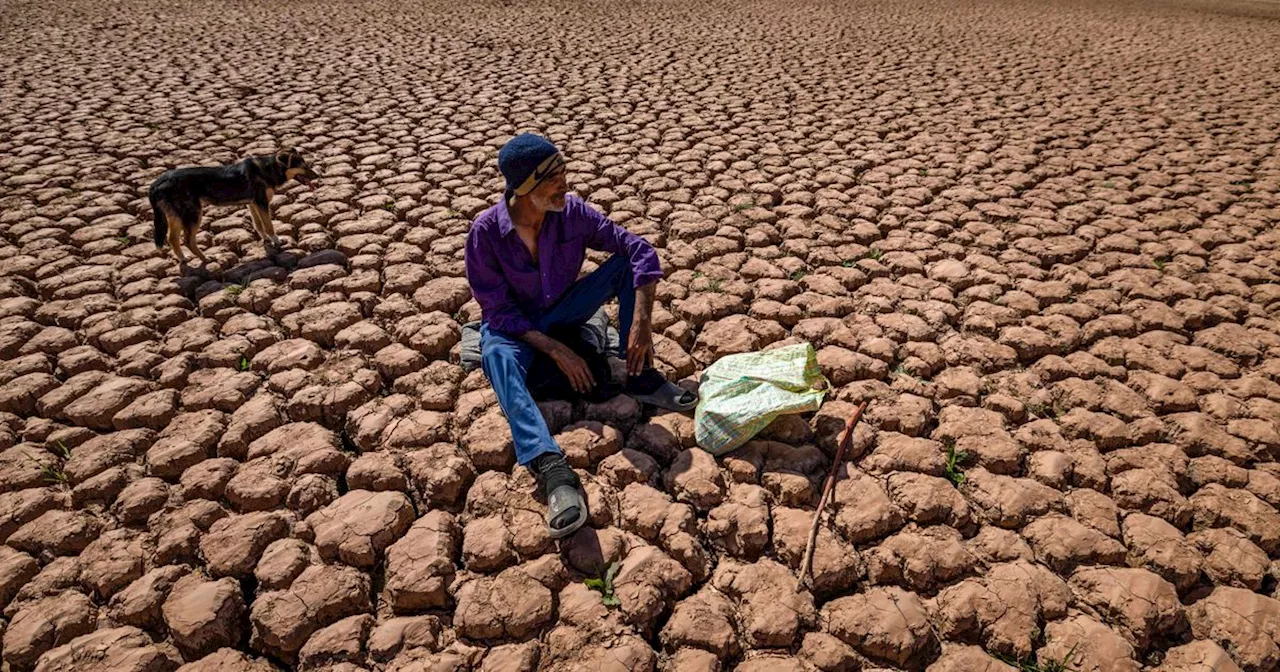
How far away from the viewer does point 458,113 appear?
5734mm

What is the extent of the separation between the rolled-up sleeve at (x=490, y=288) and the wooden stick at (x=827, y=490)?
3.55 ft

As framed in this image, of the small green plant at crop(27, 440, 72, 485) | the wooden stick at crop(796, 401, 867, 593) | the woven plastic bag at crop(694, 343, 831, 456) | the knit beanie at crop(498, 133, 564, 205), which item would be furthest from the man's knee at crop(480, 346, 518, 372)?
the small green plant at crop(27, 440, 72, 485)

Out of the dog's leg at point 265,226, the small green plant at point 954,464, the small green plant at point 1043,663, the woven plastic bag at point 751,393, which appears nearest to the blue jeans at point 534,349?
the woven plastic bag at point 751,393

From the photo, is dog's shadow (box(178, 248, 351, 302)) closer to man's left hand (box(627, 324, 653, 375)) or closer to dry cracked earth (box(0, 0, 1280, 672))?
dry cracked earth (box(0, 0, 1280, 672))

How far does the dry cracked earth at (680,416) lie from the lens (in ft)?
5.68

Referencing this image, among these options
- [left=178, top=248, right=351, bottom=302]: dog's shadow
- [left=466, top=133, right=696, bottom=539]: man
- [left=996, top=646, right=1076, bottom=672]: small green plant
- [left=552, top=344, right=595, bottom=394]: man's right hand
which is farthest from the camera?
[left=178, top=248, right=351, bottom=302]: dog's shadow

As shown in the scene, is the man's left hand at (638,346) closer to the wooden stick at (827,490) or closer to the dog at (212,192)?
the wooden stick at (827,490)

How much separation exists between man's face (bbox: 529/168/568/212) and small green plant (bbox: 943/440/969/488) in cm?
151

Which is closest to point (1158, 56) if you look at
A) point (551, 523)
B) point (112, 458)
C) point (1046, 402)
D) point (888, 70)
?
point (888, 70)

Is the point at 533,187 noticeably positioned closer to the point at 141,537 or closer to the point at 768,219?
the point at 141,537

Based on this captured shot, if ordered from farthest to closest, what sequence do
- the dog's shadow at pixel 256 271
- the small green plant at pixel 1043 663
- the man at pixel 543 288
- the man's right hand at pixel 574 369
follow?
the dog's shadow at pixel 256 271 < the man's right hand at pixel 574 369 < the man at pixel 543 288 < the small green plant at pixel 1043 663

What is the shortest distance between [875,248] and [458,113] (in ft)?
12.4

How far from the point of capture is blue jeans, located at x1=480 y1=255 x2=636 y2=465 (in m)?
2.06

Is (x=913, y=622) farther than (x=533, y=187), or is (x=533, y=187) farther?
(x=533, y=187)
